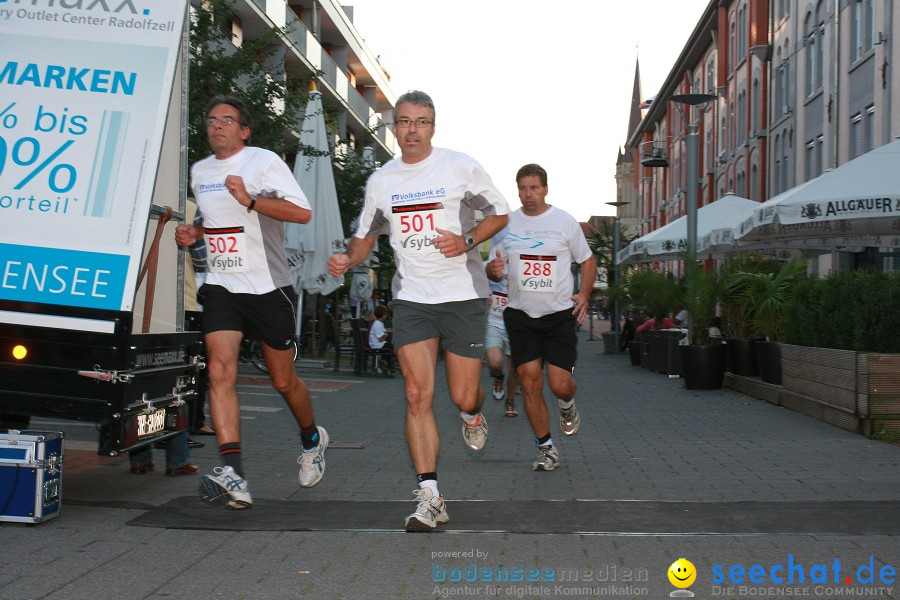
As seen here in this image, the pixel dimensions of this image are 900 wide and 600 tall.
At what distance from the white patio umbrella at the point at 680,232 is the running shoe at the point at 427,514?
1599cm

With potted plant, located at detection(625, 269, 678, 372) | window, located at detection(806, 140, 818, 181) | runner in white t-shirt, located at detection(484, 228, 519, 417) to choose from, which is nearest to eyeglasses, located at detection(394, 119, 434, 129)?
runner in white t-shirt, located at detection(484, 228, 519, 417)

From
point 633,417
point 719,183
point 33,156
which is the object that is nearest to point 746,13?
point 719,183

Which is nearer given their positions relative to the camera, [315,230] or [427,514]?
[427,514]

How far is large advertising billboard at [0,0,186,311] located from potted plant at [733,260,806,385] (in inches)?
406

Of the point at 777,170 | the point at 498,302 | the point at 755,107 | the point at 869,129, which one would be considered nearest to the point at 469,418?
the point at 498,302

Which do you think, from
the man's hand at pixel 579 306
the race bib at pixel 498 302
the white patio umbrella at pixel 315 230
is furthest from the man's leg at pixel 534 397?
the white patio umbrella at pixel 315 230

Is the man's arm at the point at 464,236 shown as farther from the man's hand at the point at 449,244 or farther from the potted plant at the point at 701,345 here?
the potted plant at the point at 701,345

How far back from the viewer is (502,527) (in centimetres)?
576

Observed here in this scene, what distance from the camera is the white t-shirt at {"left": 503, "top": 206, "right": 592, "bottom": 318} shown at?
8172 millimetres

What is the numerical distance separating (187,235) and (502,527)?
2467 millimetres

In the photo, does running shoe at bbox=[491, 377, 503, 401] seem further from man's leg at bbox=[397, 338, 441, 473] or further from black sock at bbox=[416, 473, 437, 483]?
black sock at bbox=[416, 473, 437, 483]

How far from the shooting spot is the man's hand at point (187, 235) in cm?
662

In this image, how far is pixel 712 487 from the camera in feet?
23.6

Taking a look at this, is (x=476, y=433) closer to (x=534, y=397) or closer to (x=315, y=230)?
(x=534, y=397)
